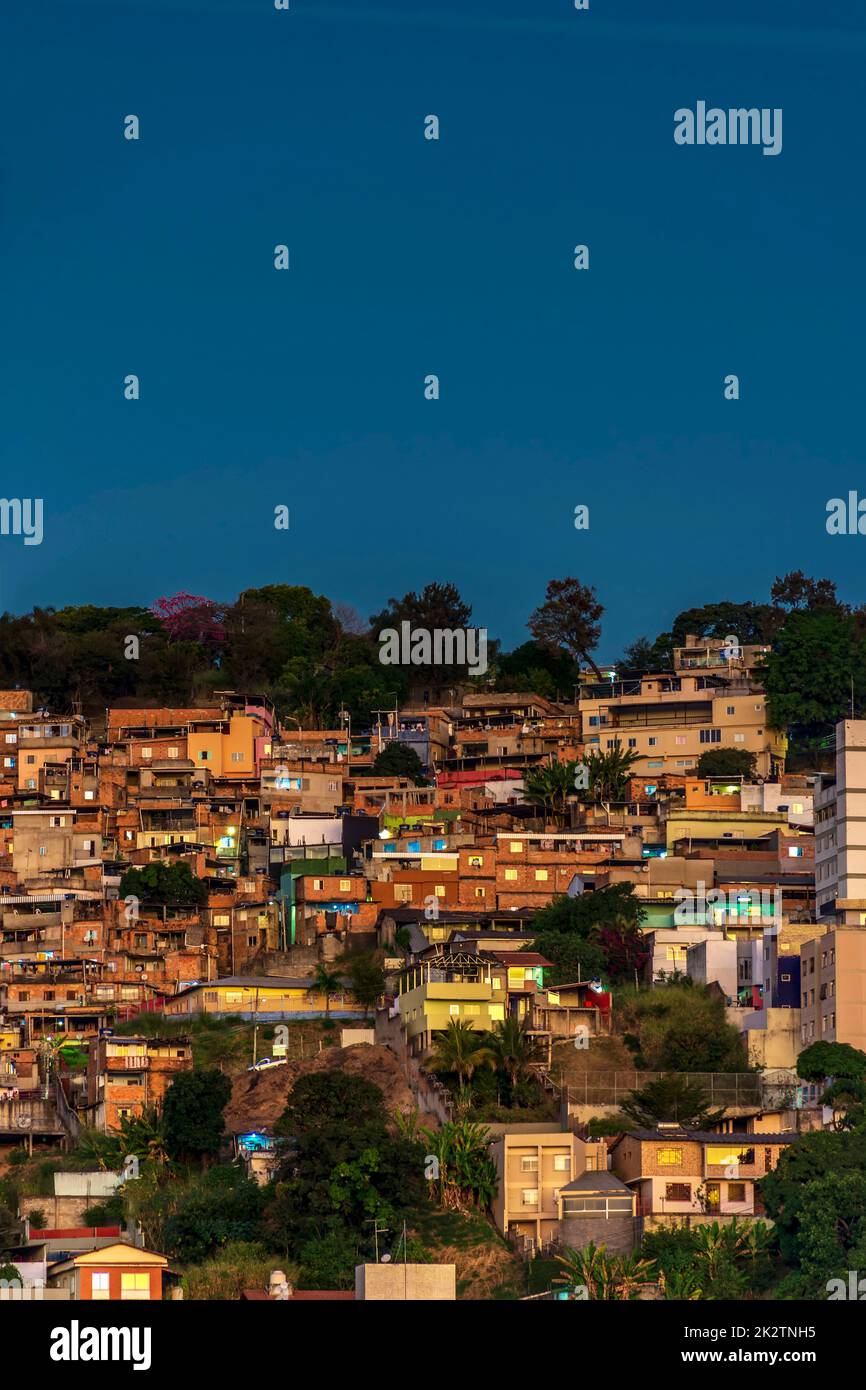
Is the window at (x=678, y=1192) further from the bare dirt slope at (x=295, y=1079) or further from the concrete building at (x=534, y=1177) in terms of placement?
the bare dirt slope at (x=295, y=1079)

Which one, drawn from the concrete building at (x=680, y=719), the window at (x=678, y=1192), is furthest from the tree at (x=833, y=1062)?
the concrete building at (x=680, y=719)

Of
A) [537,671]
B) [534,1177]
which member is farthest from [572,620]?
[534,1177]

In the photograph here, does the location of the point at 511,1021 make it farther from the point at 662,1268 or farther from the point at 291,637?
the point at 291,637

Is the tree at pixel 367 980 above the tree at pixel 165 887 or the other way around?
the other way around

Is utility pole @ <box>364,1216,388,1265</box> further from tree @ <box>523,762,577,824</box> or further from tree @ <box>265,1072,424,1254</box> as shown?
tree @ <box>523,762,577,824</box>

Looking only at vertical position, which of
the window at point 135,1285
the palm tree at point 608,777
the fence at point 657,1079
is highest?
the palm tree at point 608,777

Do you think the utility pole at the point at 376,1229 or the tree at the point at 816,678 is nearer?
the utility pole at the point at 376,1229

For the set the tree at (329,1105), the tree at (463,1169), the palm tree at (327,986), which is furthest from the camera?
the palm tree at (327,986)

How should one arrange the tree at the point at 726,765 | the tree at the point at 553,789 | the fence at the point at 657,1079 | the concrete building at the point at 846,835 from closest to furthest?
the fence at the point at 657,1079 → the concrete building at the point at 846,835 → the tree at the point at 553,789 → the tree at the point at 726,765
